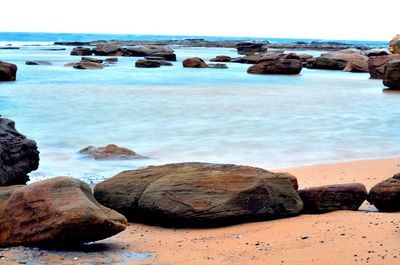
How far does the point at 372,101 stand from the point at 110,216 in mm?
16602

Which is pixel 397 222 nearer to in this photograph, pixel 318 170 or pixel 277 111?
pixel 318 170

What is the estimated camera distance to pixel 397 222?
5098mm

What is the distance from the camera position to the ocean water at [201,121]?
9.94 m

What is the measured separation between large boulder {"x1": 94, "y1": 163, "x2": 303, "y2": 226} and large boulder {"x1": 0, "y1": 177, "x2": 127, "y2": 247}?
0.71 metres

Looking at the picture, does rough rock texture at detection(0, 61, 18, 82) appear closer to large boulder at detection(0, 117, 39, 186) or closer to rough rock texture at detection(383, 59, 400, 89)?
rough rock texture at detection(383, 59, 400, 89)

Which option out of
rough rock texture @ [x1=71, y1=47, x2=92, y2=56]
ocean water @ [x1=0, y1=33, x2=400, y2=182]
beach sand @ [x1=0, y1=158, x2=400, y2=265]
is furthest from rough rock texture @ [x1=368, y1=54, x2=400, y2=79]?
rough rock texture @ [x1=71, y1=47, x2=92, y2=56]

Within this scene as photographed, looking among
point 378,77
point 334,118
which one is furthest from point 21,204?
point 378,77

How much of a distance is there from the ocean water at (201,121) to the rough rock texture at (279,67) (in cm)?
763

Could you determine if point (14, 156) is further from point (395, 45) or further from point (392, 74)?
point (395, 45)

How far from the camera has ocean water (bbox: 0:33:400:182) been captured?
9938mm

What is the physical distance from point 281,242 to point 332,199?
1349mm

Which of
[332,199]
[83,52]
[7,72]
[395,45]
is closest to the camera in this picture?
[332,199]

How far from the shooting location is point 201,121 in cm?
1453

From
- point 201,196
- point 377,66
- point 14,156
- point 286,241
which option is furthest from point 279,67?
point 286,241
